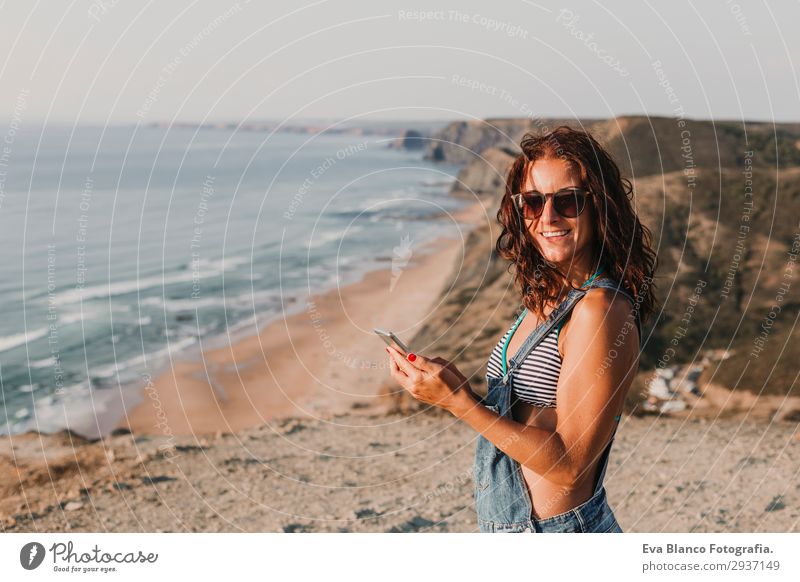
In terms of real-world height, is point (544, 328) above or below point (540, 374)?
above

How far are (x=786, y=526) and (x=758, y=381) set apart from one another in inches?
130

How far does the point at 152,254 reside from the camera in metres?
28.5

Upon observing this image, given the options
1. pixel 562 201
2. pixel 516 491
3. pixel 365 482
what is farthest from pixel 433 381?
pixel 365 482

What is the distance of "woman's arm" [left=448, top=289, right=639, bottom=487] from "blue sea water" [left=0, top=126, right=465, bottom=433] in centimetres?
939

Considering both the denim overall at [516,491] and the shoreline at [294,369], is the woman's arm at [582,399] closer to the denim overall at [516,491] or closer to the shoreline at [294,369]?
the denim overall at [516,491]

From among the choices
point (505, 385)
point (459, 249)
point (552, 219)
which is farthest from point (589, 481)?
point (459, 249)

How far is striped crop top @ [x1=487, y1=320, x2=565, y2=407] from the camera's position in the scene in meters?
2.82

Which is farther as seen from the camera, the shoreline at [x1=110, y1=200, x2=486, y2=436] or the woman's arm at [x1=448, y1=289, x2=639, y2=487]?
the shoreline at [x1=110, y1=200, x2=486, y2=436]

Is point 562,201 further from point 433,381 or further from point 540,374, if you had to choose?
point 433,381

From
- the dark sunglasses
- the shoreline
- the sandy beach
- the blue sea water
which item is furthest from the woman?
the shoreline

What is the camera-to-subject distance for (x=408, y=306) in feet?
72.2

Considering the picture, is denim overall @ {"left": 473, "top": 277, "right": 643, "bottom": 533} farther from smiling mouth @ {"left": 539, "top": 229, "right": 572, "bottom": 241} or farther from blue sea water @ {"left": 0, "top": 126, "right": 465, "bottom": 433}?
blue sea water @ {"left": 0, "top": 126, "right": 465, "bottom": 433}

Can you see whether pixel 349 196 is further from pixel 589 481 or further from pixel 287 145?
pixel 589 481

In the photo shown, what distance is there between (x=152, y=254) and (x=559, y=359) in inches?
1080
